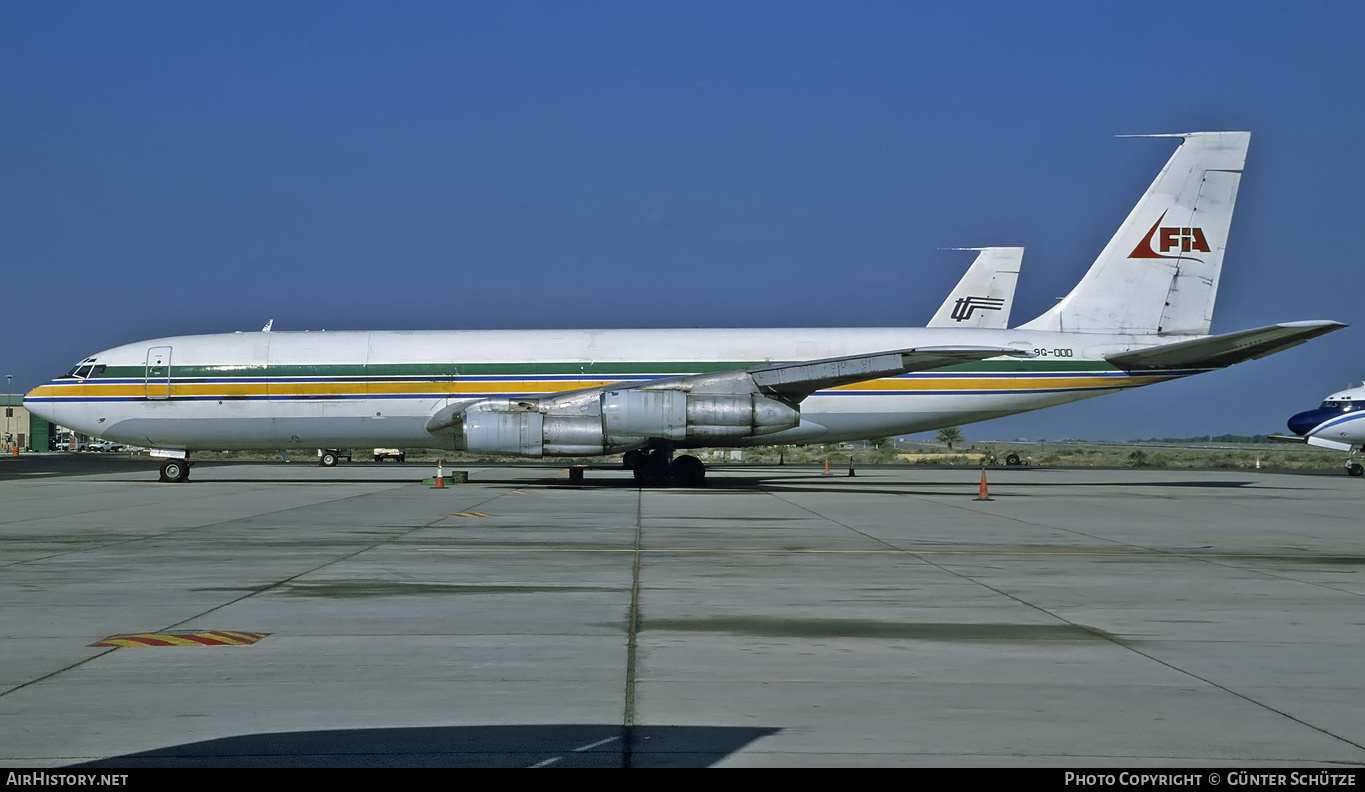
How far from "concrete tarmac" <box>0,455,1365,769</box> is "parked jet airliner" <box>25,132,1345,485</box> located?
36.4 ft

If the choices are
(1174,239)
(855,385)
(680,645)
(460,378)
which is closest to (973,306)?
(1174,239)

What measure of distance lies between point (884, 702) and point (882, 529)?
11463mm

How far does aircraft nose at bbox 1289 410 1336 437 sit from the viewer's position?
140 feet

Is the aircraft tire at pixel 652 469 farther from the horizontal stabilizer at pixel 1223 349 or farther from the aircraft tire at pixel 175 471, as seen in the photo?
the aircraft tire at pixel 175 471

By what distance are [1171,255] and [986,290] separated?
55.0 feet

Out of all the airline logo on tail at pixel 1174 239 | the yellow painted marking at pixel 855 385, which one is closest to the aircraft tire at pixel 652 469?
the yellow painted marking at pixel 855 385

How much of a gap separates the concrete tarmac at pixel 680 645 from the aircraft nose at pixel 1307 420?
88.6 feet

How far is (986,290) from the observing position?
46.6 meters

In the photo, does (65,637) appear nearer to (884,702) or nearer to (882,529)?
(884,702)

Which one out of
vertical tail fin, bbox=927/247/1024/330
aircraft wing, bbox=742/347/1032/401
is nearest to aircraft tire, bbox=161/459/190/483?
aircraft wing, bbox=742/347/1032/401

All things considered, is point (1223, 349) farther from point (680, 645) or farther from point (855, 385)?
point (680, 645)

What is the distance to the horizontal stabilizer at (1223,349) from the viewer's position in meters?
25.8
